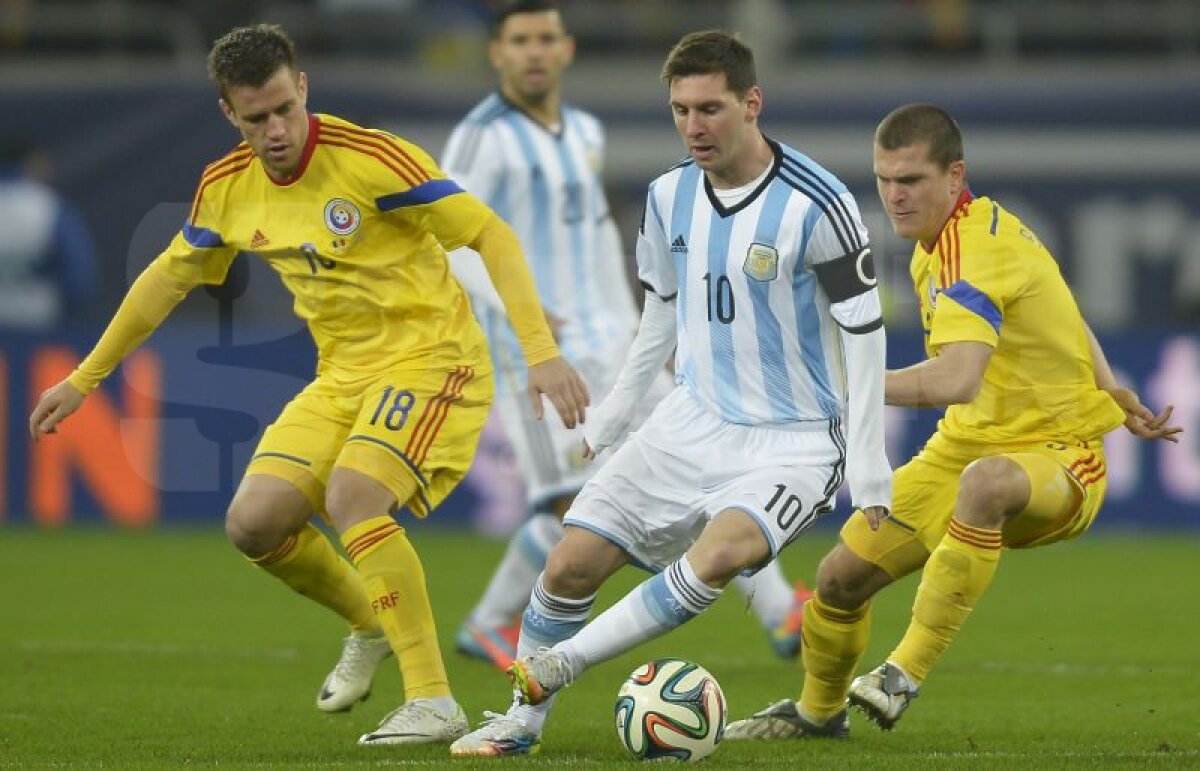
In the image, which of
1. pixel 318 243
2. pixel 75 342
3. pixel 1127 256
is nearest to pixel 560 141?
pixel 318 243

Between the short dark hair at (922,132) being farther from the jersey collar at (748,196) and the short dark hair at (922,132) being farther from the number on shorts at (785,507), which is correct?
the number on shorts at (785,507)

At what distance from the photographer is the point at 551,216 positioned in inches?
354

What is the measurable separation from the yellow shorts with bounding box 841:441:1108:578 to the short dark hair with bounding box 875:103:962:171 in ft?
3.18

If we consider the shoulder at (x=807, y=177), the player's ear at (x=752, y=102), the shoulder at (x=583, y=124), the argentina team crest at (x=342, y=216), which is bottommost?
the shoulder at (x=583, y=124)

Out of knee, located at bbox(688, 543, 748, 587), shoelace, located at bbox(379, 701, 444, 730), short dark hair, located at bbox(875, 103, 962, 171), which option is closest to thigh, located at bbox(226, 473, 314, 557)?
shoelace, located at bbox(379, 701, 444, 730)

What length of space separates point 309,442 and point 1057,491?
7.91 feet

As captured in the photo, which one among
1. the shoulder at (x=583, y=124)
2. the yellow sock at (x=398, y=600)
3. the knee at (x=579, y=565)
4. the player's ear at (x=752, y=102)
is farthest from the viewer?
the shoulder at (x=583, y=124)

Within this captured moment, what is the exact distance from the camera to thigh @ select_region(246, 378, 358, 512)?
6.54 metres

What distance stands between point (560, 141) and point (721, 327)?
10.1 ft

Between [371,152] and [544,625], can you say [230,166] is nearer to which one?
[371,152]

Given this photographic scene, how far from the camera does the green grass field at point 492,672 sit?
20.2 feet

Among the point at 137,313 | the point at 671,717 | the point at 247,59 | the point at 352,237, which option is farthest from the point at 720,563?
the point at 137,313

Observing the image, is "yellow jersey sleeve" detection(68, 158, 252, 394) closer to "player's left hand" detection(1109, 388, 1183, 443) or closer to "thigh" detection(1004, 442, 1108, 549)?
"thigh" detection(1004, 442, 1108, 549)

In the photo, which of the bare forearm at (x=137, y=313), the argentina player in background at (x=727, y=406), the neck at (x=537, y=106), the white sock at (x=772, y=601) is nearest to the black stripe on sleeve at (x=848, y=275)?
the argentina player in background at (x=727, y=406)
